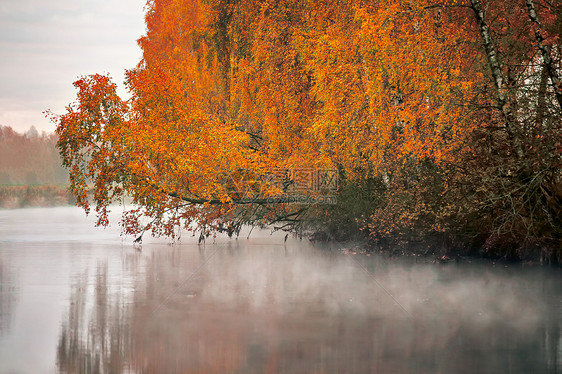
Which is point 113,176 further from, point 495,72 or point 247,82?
point 495,72

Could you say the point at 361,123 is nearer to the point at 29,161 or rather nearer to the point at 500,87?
the point at 500,87

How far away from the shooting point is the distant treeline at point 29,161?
117 meters

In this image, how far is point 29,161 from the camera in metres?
119

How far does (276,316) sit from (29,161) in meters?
113

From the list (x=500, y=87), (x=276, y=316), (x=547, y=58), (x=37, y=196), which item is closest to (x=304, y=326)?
(x=276, y=316)

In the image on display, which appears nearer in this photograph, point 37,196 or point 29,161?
point 37,196

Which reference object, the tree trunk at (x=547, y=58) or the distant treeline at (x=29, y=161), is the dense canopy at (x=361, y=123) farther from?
the distant treeline at (x=29, y=161)

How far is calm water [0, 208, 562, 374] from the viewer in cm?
936

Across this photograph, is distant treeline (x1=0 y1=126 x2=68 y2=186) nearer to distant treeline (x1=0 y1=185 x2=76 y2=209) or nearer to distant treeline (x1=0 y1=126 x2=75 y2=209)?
distant treeline (x1=0 y1=126 x2=75 y2=209)

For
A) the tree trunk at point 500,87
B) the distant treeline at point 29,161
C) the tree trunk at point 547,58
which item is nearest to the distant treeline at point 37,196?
the distant treeline at point 29,161

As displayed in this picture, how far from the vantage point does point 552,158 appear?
15906 mm

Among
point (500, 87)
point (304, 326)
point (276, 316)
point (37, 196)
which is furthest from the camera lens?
point (37, 196)

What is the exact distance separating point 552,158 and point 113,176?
14787 mm

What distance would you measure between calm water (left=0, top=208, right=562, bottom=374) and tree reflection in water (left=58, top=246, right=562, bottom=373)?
3 cm
